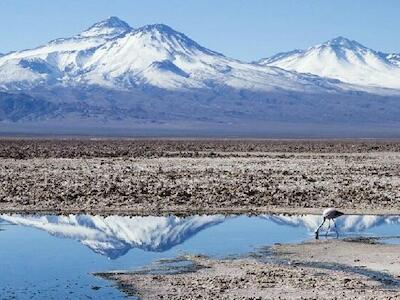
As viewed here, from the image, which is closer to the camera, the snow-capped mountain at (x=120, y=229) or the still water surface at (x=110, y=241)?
the still water surface at (x=110, y=241)

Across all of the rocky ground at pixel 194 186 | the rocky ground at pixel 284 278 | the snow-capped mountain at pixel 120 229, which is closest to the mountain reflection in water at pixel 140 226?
the snow-capped mountain at pixel 120 229

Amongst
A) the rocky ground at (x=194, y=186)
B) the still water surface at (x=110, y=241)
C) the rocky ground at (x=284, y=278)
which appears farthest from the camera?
the rocky ground at (x=194, y=186)

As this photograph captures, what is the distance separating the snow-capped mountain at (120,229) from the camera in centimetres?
1888

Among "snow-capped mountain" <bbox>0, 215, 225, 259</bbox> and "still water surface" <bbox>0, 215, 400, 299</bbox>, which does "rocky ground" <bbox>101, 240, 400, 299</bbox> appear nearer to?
"still water surface" <bbox>0, 215, 400, 299</bbox>

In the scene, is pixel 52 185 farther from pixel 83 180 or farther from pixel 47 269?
pixel 47 269

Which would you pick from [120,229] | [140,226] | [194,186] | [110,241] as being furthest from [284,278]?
[194,186]

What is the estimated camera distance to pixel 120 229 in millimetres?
20984

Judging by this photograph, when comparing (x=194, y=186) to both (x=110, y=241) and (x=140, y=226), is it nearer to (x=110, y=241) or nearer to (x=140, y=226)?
(x=140, y=226)

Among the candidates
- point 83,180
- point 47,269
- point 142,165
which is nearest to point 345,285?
point 47,269

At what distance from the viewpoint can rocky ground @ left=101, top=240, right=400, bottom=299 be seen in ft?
44.1

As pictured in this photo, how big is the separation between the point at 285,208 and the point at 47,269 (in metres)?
10.6

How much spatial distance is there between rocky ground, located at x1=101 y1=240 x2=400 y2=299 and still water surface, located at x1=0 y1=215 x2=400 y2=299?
30.4 inches

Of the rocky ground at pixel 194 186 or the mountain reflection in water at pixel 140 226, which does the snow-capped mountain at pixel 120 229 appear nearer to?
the mountain reflection in water at pixel 140 226

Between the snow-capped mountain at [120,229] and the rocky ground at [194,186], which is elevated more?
the rocky ground at [194,186]
